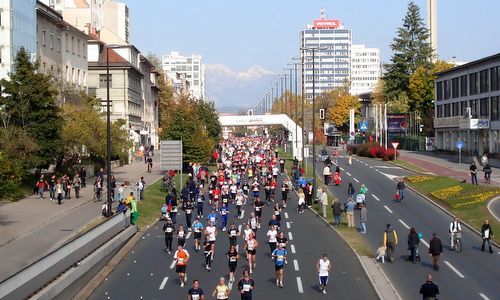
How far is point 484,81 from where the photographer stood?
253 ft

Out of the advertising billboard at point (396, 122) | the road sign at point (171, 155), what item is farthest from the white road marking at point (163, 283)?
the advertising billboard at point (396, 122)

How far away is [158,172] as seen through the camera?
234ft

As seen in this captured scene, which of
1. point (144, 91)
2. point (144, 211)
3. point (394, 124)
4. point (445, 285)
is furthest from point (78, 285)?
point (144, 91)

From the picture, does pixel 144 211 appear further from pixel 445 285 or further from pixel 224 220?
pixel 445 285

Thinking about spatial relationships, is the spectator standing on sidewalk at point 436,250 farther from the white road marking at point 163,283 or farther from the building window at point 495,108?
the building window at point 495,108

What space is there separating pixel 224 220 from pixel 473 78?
50513mm

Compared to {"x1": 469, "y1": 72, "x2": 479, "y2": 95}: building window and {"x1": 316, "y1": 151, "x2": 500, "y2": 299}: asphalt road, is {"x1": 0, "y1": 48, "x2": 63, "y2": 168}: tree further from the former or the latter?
{"x1": 469, "y1": 72, "x2": 479, "y2": 95}: building window

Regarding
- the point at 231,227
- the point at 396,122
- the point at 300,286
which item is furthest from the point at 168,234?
the point at 396,122

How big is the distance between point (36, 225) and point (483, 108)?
2096 inches

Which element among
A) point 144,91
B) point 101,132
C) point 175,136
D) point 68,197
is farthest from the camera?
point 144,91

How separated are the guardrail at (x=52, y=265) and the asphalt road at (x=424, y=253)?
32.2 ft

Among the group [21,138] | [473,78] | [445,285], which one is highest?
[473,78]

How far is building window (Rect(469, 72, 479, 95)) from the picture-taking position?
79875mm

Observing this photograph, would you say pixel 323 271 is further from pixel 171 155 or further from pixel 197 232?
pixel 171 155
